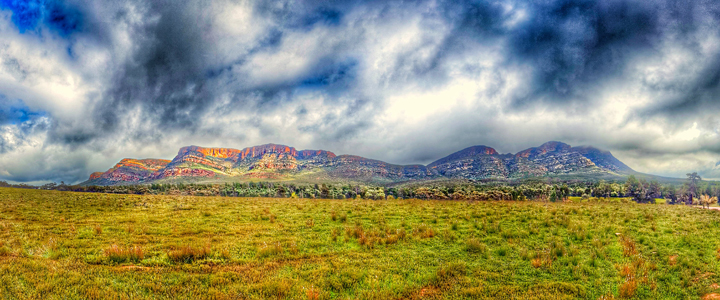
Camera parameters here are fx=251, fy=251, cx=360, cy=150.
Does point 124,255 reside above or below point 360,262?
above

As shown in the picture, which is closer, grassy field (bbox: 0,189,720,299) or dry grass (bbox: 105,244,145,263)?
grassy field (bbox: 0,189,720,299)

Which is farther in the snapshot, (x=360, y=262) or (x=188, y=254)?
(x=188, y=254)

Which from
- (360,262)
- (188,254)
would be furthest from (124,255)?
(360,262)

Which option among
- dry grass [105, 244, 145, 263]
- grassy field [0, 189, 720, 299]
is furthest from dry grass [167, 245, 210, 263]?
dry grass [105, 244, 145, 263]

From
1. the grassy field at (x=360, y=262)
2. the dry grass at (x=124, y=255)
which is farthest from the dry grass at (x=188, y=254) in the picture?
the dry grass at (x=124, y=255)

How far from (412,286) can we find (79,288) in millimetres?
7648

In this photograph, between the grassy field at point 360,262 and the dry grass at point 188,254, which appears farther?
the dry grass at point 188,254

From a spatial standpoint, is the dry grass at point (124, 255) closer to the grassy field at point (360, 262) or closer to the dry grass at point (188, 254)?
the grassy field at point (360, 262)

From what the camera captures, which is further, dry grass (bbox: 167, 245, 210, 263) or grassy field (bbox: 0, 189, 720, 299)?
dry grass (bbox: 167, 245, 210, 263)

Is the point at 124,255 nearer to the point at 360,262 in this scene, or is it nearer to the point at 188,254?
the point at 188,254

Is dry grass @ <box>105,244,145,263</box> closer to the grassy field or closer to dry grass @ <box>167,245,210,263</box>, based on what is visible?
the grassy field

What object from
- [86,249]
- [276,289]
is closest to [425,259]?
[276,289]

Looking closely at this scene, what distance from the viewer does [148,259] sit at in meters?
7.99

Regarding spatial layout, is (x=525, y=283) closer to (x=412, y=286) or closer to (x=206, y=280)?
(x=412, y=286)
